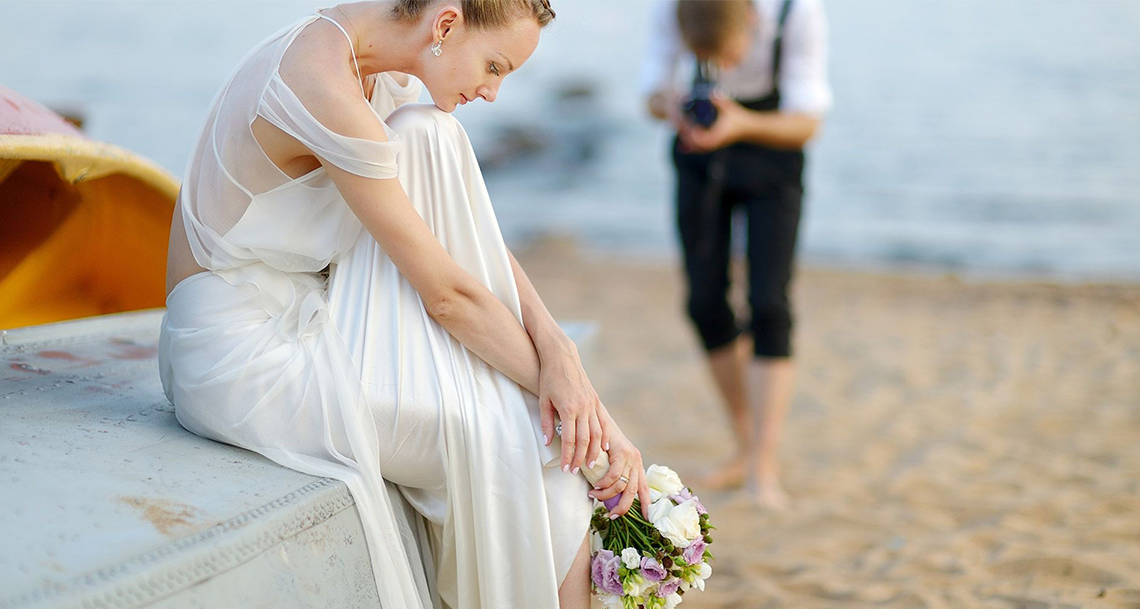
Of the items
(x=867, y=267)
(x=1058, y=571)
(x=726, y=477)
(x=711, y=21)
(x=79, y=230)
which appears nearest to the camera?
(x=1058, y=571)

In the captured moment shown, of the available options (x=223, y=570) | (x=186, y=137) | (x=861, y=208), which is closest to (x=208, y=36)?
(x=186, y=137)

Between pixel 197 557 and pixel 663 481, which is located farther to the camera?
pixel 663 481

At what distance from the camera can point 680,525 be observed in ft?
5.61

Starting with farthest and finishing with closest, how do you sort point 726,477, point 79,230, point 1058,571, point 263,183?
point 726,477, point 79,230, point 1058,571, point 263,183

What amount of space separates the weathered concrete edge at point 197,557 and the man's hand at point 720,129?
2192 mm

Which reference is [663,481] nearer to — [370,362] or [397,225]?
[370,362]

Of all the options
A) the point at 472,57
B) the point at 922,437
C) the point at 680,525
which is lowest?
the point at 922,437

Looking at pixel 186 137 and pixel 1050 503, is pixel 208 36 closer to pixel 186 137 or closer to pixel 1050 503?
pixel 186 137

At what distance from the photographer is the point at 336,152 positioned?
1630mm

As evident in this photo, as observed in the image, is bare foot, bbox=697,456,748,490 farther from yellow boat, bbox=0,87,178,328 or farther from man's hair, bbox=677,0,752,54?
yellow boat, bbox=0,87,178,328

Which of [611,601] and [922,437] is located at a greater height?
[611,601]

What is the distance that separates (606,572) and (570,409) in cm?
31

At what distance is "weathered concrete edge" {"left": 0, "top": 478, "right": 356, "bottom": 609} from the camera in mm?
1256

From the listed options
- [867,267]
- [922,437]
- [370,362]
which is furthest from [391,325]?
[867,267]
